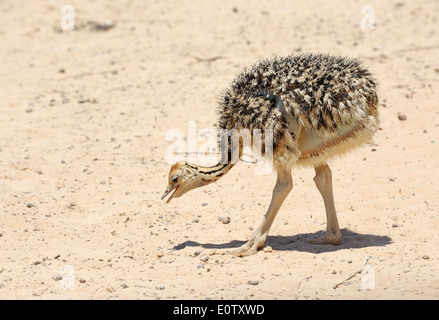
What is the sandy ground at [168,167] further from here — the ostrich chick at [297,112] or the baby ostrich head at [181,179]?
the ostrich chick at [297,112]

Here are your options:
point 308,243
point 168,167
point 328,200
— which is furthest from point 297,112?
point 168,167

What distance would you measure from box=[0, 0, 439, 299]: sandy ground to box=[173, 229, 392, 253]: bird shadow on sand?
34 mm

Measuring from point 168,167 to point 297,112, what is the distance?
9.98 ft

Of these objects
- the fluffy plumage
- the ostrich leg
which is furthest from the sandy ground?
the fluffy plumage

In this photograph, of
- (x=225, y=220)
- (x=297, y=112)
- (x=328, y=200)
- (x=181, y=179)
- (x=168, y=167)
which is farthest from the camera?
(x=168, y=167)

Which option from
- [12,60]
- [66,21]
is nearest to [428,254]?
[12,60]

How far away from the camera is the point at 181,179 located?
5910 mm

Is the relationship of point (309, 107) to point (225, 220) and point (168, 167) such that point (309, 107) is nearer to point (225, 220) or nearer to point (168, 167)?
point (225, 220)

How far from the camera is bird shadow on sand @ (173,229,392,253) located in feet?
20.1

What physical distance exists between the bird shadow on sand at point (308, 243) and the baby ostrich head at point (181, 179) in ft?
2.24

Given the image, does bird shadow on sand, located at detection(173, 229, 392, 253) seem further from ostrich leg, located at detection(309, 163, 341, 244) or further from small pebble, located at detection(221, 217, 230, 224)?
small pebble, located at detection(221, 217, 230, 224)

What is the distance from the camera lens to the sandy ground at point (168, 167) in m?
5.56

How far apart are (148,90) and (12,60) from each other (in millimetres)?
3394

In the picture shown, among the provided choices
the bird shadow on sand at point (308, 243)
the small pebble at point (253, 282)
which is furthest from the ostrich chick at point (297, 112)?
the small pebble at point (253, 282)
